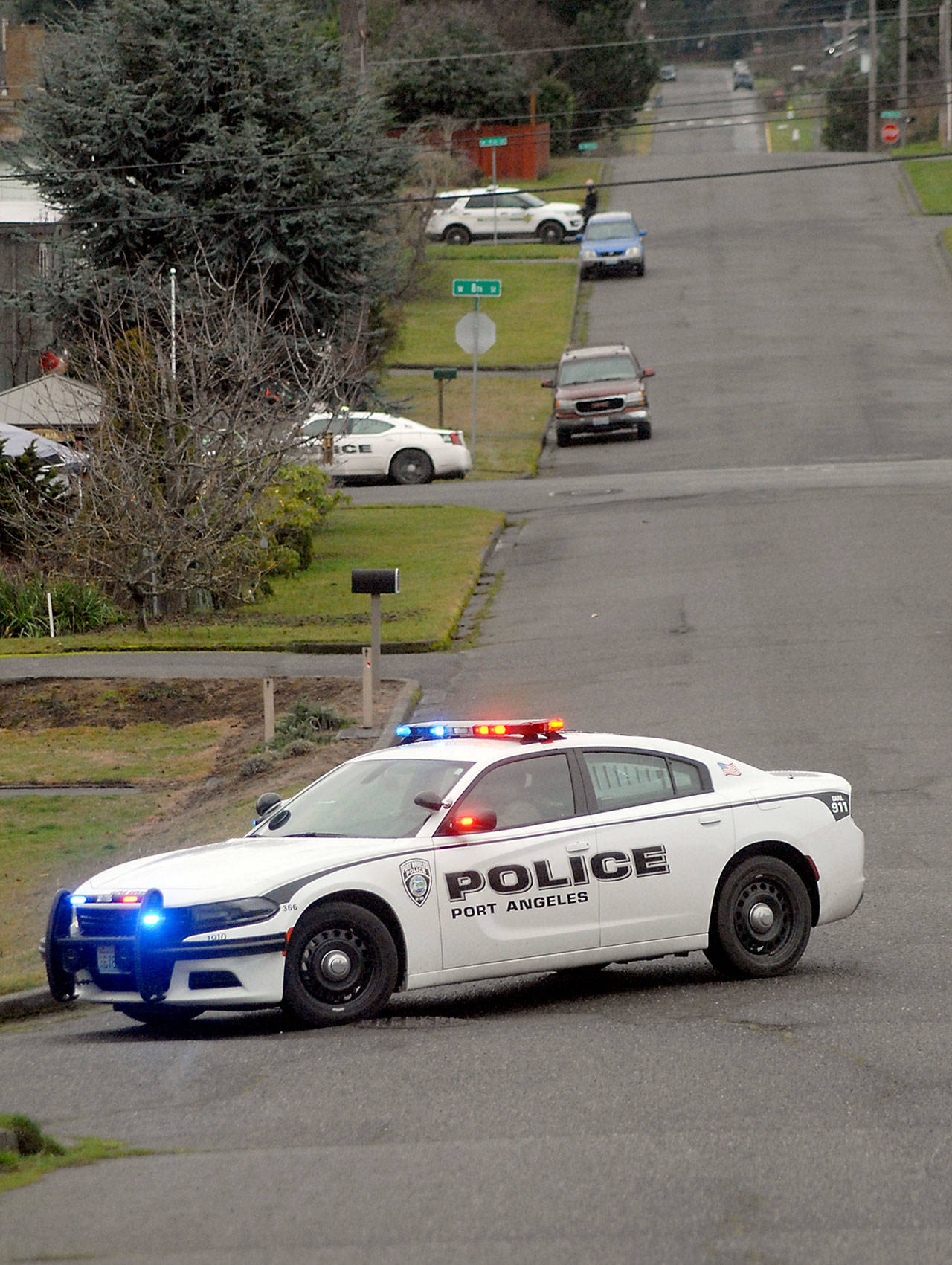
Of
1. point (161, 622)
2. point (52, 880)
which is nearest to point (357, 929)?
point (52, 880)

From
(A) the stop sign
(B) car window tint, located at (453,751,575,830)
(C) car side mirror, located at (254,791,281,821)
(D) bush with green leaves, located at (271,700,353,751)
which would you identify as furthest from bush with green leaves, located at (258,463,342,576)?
(B) car window tint, located at (453,751,575,830)

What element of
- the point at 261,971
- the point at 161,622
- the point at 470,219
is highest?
the point at 470,219

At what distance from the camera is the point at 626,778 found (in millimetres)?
10016

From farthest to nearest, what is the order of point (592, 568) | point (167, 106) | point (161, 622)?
point (167, 106)
point (592, 568)
point (161, 622)

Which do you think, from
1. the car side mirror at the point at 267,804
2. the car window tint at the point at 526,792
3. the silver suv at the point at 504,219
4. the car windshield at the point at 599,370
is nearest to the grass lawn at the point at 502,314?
the silver suv at the point at 504,219

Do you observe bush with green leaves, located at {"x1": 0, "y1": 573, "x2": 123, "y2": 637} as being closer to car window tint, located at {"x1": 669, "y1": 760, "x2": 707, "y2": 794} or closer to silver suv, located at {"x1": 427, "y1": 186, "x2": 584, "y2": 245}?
car window tint, located at {"x1": 669, "y1": 760, "x2": 707, "y2": 794}

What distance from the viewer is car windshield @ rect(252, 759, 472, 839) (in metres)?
9.50

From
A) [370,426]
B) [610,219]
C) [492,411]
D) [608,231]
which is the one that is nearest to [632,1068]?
[370,426]

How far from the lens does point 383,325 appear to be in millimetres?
40719

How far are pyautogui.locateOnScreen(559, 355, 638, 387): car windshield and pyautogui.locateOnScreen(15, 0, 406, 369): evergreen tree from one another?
330 inches

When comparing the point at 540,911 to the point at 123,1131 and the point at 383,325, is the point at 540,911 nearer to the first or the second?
the point at 123,1131

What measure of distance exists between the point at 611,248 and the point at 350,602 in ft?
120

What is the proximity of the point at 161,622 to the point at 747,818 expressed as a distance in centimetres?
1566

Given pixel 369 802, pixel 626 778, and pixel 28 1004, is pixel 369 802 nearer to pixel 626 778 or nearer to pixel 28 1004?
pixel 626 778
